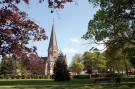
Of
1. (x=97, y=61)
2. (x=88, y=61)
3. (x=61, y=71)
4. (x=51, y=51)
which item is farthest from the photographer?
(x=51, y=51)

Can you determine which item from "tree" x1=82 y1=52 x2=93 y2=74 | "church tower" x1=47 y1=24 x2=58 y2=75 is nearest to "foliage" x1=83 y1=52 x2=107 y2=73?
"tree" x1=82 y1=52 x2=93 y2=74

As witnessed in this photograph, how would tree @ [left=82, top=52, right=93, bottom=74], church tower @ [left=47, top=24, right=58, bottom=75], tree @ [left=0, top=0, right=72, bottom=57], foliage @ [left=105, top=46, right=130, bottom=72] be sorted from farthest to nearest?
church tower @ [left=47, top=24, right=58, bottom=75], tree @ [left=82, top=52, right=93, bottom=74], foliage @ [left=105, top=46, right=130, bottom=72], tree @ [left=0, top=0, right=72, bottom=57]

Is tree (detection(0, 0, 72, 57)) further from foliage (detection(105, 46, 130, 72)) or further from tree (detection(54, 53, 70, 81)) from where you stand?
tree (detection(54, 53, 70, 81))

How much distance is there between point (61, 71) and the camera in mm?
60531

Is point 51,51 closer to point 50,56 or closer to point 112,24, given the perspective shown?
point 50,56

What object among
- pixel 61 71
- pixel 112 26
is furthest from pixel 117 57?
pixel 112 26

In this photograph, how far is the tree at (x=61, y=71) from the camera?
59.8 metres

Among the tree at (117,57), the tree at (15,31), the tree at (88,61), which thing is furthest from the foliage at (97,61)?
the tree at (15,31)

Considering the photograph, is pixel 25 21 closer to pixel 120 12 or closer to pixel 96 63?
pixel 120 12

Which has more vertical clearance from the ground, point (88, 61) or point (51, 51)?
point (51, 51)

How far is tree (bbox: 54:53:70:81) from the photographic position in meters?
59.8

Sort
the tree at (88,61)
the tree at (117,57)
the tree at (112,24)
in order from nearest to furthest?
the tree at (112,24), the tree at (117,57), the tree at (88,61)

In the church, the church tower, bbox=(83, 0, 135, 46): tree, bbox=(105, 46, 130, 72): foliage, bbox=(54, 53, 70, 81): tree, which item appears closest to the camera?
bbox=(83, 0, 135, 46): tree

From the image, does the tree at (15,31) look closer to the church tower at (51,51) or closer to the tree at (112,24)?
the tree at (112,24)
